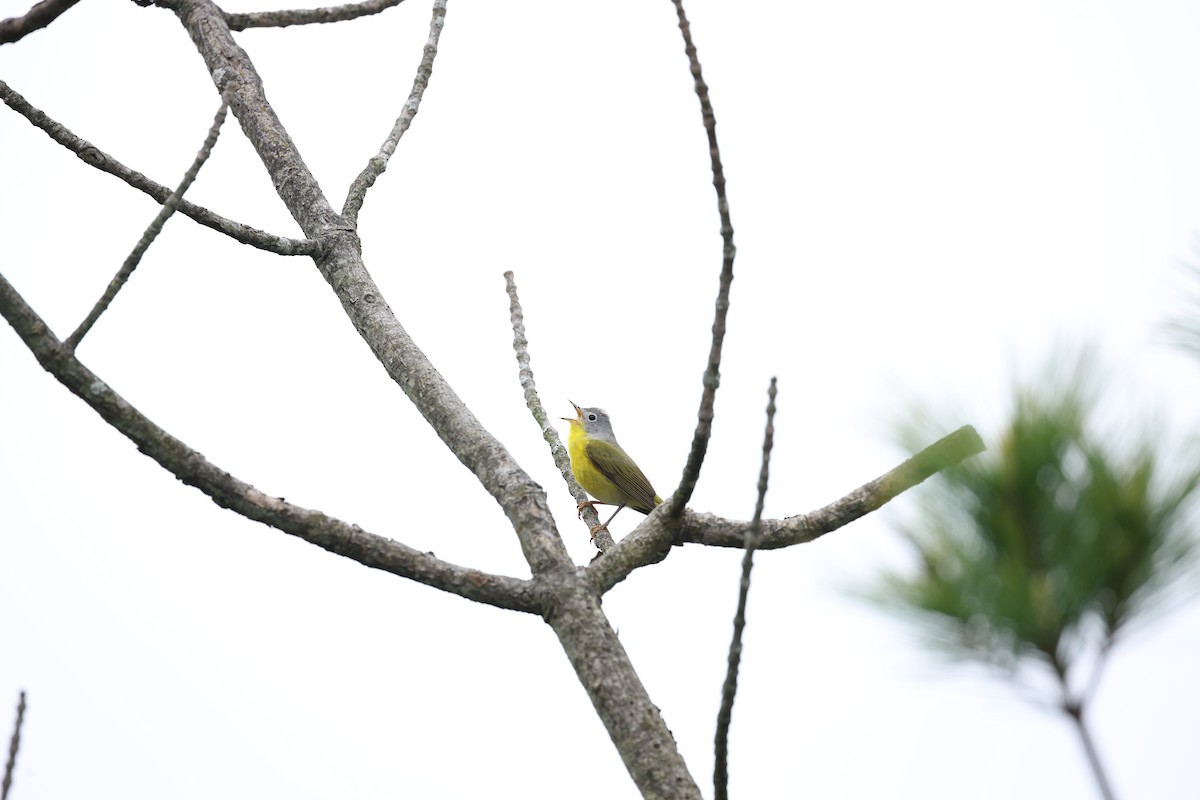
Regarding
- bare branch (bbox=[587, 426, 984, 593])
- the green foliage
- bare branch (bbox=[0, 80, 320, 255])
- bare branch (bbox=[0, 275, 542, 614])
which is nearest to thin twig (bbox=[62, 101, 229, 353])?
bare branch (bbox=[0, 275, 542, 614])

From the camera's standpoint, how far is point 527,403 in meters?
4.49

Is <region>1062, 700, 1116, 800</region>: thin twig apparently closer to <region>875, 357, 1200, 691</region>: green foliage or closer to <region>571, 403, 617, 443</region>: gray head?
<region>875, 357, 1200, 691</region>: green foliage

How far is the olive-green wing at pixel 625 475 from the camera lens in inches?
337

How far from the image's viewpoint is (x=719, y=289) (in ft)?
8.06

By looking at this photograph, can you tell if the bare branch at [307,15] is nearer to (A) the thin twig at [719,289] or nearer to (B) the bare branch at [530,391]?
(B) the bare branch at [530,391]

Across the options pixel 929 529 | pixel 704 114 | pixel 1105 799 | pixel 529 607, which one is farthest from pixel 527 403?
pixel 1105 799

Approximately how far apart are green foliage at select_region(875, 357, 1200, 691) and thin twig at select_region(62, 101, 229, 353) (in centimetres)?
179

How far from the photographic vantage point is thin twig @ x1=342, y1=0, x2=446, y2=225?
4.10 metres

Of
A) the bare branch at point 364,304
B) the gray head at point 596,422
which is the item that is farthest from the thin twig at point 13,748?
the gray head at point 596,422

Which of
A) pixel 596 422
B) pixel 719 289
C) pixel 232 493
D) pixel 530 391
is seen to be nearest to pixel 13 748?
pixel 232 493

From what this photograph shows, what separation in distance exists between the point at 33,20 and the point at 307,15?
1.57 m

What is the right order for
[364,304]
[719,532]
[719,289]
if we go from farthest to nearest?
[364,304] < [719,532] < [719,289]

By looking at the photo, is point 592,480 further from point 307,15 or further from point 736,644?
point 736,644

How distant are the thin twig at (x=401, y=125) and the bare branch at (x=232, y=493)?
152 centimetres
